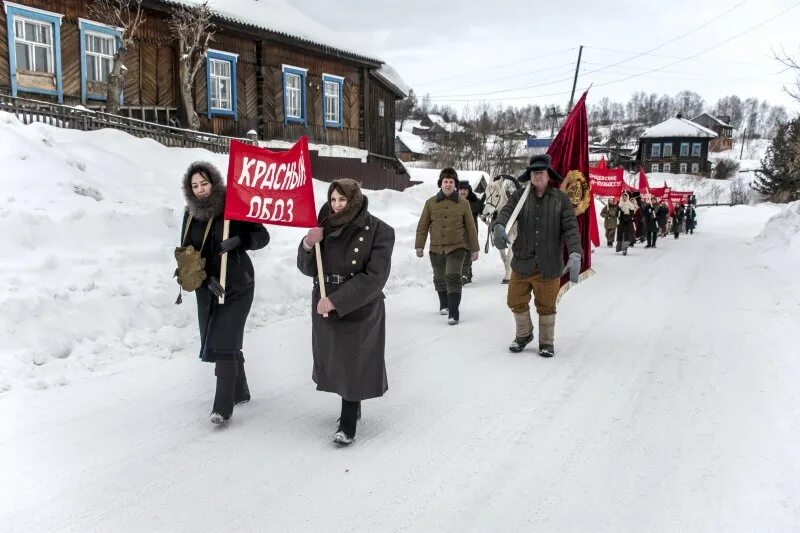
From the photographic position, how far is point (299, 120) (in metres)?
21.2

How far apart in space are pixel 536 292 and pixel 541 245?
518 mm

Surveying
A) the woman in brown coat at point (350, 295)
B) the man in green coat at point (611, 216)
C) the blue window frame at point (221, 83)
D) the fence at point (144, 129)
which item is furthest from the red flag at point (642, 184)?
the woman in brown coat at point (350, 295)

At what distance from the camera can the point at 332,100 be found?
22938 mm

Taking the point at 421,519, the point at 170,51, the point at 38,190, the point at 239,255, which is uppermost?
the point at 170,51

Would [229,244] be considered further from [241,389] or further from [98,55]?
[98,55]

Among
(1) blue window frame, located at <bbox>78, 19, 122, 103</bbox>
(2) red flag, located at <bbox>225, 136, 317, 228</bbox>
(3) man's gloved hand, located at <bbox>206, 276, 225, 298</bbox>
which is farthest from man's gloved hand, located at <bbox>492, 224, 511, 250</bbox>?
(1) blue window frame, located at <bbox>78, 19, 122, 103</bbox>

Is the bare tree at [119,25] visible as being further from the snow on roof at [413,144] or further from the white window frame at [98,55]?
the snow on roof at [413,144]

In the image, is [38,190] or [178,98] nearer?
[38,190]

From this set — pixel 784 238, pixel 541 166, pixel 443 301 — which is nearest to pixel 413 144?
pixel 784 238

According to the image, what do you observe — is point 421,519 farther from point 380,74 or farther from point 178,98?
point 380,74

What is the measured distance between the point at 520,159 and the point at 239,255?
3758 cm

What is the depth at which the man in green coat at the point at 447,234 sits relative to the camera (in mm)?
8008

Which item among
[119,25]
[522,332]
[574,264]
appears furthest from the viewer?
[119,25]

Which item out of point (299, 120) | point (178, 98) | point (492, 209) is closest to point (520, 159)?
point (299, 120)
